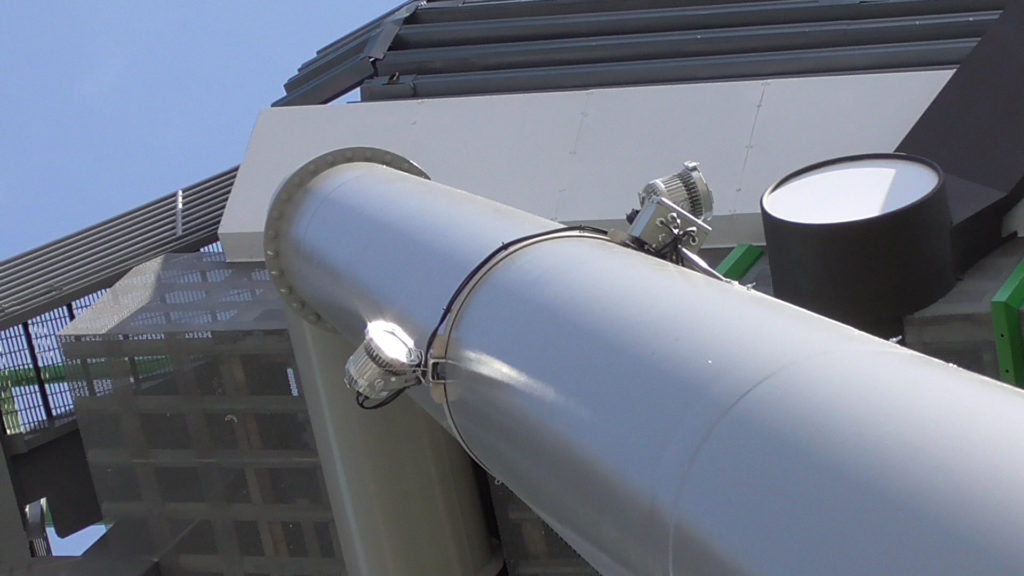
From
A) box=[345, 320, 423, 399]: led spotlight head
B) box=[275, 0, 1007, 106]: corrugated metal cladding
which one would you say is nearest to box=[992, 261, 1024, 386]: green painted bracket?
box=[345, 320, 423, 399]: led spotlight head

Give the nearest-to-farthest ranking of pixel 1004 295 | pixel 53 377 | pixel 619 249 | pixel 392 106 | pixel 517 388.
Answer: pixel 517 388, pixel 619 249, pixel 1004 295, pixel 392 106, pixel 53 377

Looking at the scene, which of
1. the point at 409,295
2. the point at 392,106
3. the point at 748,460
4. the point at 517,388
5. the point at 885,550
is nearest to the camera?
the point at 885,550

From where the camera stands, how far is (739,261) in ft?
22.1

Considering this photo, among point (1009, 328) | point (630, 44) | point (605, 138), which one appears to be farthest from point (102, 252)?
point (1009, 328)

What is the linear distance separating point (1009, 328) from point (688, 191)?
6.83 feet

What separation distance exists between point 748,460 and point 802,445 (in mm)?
114

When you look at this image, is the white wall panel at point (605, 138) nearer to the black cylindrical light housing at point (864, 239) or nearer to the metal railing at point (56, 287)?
the metal railing at point (56, 287)

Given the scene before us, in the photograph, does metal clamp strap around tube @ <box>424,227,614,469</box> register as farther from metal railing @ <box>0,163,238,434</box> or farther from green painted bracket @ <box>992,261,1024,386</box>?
metal railing @ <box>0,163,238,434</box>

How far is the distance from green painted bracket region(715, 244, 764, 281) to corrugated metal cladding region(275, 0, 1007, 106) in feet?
6.83

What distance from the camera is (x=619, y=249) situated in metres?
3.57

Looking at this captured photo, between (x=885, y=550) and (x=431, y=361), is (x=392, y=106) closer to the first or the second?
(x=431, y=361)

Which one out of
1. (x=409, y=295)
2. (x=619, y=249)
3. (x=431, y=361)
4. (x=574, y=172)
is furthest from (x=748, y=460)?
(x=574, y=172)

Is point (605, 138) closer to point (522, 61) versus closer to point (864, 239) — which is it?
point (522, 61)

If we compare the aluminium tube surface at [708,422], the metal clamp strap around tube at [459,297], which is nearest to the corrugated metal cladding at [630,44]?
the aluminium tube surface at [708,422]
